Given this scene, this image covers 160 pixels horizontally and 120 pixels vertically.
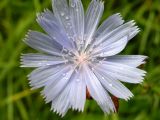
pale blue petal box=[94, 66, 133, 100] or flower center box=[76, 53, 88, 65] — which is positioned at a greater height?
flower center box=[76, 53, 88, 65]

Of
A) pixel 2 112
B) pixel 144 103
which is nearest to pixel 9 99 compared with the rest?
pixel 2 112

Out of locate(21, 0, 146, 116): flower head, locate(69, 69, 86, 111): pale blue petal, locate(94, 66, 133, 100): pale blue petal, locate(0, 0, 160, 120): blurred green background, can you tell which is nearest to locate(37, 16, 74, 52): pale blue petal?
locate(21, 0, 146, 116): flower head

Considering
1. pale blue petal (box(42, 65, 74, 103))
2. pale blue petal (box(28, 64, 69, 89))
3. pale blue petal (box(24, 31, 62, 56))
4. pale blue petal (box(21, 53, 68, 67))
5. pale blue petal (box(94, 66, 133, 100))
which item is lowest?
pale blue petal (box(94, 66, 133, 100))

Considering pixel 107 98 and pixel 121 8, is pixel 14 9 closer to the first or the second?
pixel 121 8

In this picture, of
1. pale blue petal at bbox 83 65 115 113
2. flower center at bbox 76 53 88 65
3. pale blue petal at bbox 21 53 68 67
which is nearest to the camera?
→ pale blue petal at bbox 83 65 115 113

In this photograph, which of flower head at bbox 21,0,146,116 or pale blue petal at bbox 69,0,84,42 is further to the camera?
pale blue petal at bbox 69,0,84,42

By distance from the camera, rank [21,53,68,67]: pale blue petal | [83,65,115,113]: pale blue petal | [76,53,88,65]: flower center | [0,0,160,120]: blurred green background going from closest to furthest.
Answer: [83,65,115,113]: pale blue petal < [21,53,68,67]: pale blue petal < [76,53,88,65]: flower center < [0,0,160,120]: blurred green background

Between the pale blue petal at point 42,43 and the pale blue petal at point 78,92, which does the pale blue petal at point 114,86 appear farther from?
the pale blue petal at point 42,43

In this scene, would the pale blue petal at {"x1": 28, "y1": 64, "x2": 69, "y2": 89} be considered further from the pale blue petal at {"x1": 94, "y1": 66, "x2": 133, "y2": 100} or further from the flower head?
the pale blue petal at {"x1": 94, "y1": 66, "x2": 133, "y2": 100}
